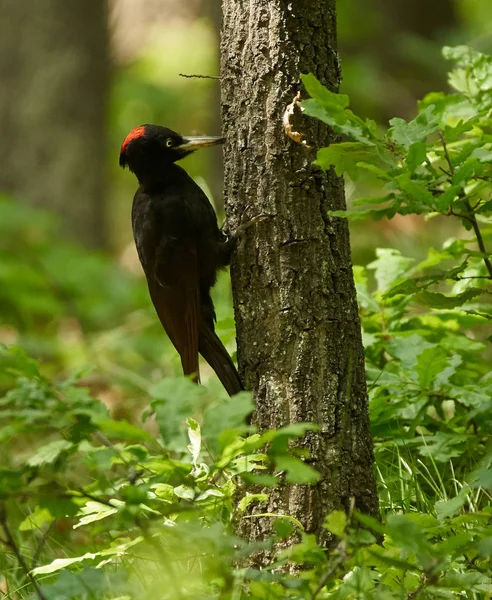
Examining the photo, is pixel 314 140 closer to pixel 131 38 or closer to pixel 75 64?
pixel 75 64

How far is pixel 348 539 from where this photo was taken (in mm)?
1874

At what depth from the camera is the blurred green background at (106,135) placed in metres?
4.89

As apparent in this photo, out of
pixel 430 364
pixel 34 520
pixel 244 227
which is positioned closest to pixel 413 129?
pixel 244 227

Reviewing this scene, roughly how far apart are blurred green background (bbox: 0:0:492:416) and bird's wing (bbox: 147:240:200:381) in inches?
7.0

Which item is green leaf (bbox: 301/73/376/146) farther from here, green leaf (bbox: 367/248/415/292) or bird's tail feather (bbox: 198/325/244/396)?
green leaf (bbox: 367/248/415/292)

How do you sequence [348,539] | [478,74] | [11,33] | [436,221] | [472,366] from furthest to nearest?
[436,221] < [11,33] < [472,366] < [478,74] < [348,539]

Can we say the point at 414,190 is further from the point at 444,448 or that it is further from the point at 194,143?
the point at 194,143

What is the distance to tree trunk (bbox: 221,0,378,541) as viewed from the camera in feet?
8.59

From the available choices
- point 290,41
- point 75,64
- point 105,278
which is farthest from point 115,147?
point 290,41

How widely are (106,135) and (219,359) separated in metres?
5.24

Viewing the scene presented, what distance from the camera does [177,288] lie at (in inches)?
141

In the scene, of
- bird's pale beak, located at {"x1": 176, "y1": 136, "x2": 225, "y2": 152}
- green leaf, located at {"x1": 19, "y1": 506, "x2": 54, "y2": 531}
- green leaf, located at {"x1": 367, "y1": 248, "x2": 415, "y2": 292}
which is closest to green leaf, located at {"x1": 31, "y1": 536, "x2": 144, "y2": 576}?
green leaf, located at {"x1": 19, "y1": 506, "x2": 54, "y2": 531}

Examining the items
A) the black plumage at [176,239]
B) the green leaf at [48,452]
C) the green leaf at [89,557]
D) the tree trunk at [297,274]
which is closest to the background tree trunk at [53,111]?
the black plumage at [176,239]

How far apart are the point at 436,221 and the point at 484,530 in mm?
6493
